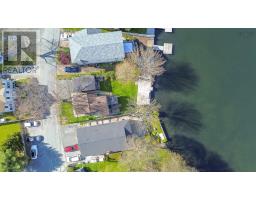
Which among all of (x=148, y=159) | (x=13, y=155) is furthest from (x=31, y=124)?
(x=148, y=159)

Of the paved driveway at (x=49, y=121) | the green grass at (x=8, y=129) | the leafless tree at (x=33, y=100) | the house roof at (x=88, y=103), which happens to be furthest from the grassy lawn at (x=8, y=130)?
the house roof at (x=88, y=103)

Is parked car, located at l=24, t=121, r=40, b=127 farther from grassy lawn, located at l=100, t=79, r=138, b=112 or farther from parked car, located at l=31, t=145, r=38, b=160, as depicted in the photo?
grassy lawn, located at l=100, t=79, r=138, b=112

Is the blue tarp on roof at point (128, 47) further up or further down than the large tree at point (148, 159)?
further up

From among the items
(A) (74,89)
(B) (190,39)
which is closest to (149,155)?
(A) (74,89)

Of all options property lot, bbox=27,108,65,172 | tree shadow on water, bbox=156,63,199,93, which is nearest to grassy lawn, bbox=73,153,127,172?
property lot, bbox=27,108,65,172

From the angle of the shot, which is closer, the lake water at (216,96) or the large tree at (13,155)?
the large tree at (13,155)

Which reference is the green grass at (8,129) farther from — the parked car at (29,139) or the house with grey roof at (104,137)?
the house with grey roof at (104,137)

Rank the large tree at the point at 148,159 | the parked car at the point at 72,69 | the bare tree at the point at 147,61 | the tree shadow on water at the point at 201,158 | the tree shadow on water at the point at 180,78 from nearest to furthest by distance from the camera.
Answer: the large tree at the point at 148,159 → the bare tree at the point at 147,61 → the parked car at the point at 72,69 → the tree shadow on water at the point at 201,158 → the tree shadow on water at the point at 180,78
